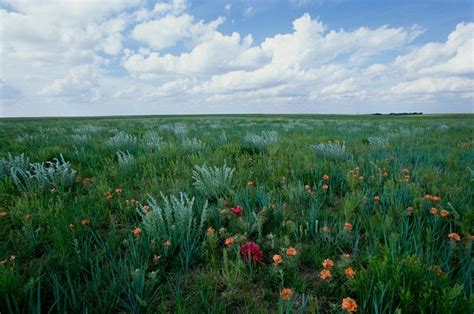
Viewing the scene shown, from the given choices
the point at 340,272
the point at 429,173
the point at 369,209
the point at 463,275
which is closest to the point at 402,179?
the point at 429,173

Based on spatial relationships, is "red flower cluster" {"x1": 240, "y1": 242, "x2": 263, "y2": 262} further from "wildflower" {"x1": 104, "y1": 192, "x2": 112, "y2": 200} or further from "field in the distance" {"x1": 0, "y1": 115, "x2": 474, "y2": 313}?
"wildflower" {"x1": 104, "y1": 192, "x2": 112, "y2": 200}

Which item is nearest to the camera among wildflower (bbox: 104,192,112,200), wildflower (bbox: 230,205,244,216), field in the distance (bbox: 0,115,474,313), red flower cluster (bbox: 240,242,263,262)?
field in the distance (bbox: 0,115,474,313)

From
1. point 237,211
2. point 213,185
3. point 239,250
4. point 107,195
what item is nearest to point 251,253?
point 239,250

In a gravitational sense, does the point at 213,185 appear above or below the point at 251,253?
above

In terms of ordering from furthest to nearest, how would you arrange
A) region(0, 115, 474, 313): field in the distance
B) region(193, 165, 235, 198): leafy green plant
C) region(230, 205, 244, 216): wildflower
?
region(193, 165, 235, 198): leafy green plant → region(230, 205, 244, 216): wildflower → region(0, 115, 474, 313): field in the distance

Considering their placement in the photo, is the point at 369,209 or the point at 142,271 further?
the point at 369,209

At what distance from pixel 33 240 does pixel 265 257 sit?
1.87 m

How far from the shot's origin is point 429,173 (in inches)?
143

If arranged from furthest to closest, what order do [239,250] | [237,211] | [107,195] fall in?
[107,195], [237,211], [239,250]

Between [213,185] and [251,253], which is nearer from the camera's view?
[251,253]

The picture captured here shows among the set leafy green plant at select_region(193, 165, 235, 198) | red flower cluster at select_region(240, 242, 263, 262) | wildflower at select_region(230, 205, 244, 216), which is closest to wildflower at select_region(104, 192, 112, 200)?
leafy green plant at select_region(193, 165, 235, 198)

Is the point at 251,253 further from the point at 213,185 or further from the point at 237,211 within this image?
the point at 213,185

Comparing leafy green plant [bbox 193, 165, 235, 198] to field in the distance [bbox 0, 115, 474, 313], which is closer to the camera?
field in the distance [bbox 0, 115, 474, 313]

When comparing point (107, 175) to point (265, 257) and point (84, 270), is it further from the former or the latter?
point (265, 257)
